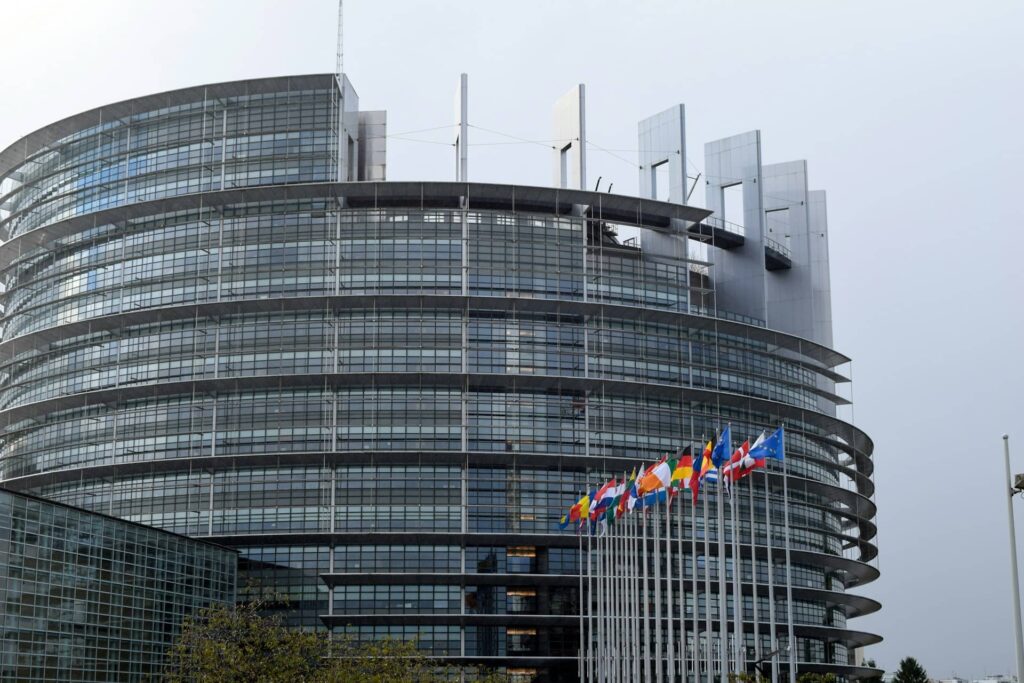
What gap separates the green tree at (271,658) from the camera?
244ft

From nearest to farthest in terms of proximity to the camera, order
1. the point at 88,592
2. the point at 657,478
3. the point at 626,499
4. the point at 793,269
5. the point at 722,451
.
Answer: the point at 722,451 → the point at 657,478 → the point at 626,499 → the point at 88,592 → the point at 793,269

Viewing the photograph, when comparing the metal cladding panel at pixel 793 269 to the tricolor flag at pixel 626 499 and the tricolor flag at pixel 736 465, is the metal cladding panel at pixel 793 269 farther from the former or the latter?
the tricolor flag at pixel 736 465

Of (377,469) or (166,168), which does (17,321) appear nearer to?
(166,168)

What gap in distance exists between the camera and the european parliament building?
107750 millimetres

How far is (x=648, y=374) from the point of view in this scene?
11556 centimetres

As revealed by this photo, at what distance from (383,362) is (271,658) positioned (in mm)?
37747

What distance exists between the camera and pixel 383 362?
111 m

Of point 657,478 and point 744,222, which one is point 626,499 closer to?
point 657,478

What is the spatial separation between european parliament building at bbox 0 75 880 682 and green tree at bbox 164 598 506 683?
19.5m

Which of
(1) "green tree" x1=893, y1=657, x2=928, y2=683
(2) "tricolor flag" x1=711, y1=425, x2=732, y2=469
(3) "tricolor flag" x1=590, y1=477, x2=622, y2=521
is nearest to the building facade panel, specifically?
(3) "tricolor flag" x1=590, y1=477, x2=622, y2=521

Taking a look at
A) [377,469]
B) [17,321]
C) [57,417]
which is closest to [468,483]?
[377,469]

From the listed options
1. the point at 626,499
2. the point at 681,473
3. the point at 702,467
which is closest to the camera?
the point at 702,467

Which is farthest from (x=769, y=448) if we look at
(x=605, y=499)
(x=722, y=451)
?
(x=605, y=499)

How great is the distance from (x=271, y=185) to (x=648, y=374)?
3563cm
